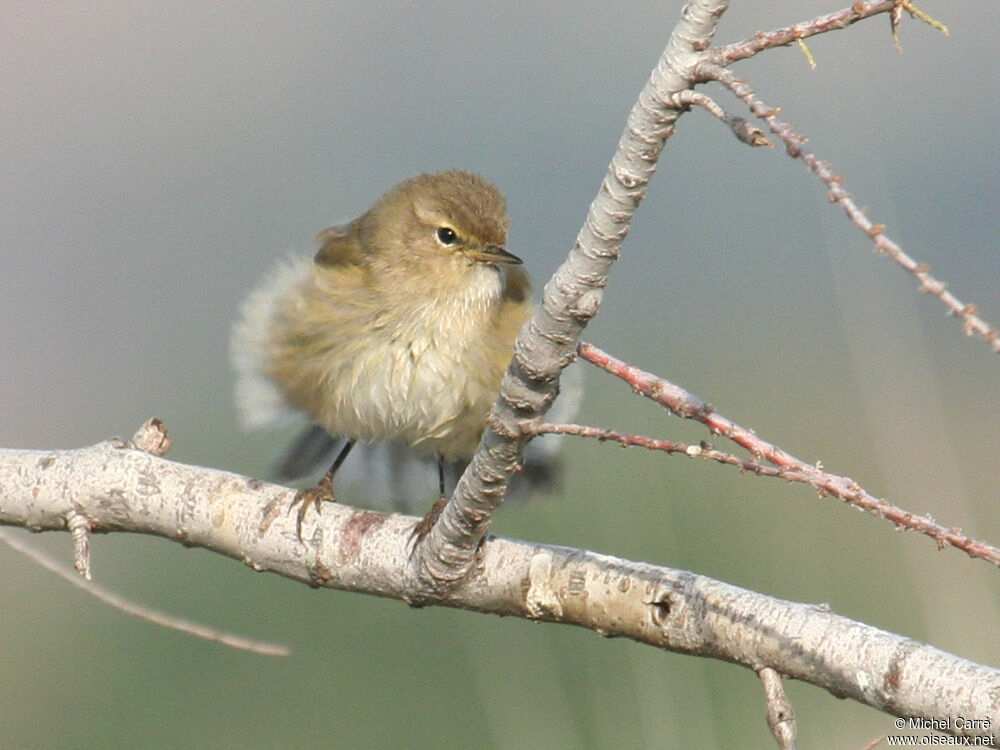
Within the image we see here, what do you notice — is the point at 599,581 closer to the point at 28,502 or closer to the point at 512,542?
the point at 512,542

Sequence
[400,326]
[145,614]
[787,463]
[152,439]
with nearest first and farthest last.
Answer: [787,463]
[145,614]
[152,439]
[400,326]

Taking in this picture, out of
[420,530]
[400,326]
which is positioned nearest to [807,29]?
[420,530]

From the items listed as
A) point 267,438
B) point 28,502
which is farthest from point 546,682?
point 267,438

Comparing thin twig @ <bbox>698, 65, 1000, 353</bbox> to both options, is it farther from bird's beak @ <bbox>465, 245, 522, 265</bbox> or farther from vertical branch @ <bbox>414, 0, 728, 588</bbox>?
bird's beak @ <bbox>465, 245, 522, 265</bbox>

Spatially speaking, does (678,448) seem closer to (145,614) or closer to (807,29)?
(807,29)

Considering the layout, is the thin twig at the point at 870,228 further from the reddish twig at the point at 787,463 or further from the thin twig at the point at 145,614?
the thin twig at the point at 145,614

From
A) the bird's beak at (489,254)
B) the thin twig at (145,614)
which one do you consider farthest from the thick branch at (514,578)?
the bird's beak at (489,254)
